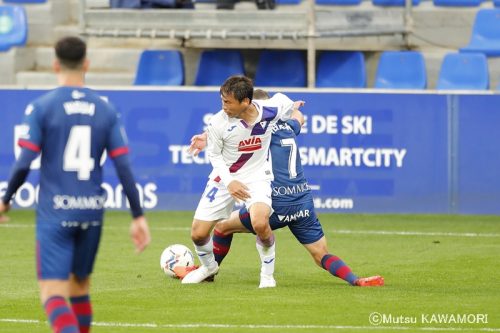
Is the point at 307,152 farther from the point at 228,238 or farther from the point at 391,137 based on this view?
the point at 228,238

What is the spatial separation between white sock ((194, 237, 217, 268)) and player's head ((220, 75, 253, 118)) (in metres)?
1.33

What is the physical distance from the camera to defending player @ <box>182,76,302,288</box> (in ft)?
34.7

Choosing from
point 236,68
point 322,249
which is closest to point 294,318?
point 322,249

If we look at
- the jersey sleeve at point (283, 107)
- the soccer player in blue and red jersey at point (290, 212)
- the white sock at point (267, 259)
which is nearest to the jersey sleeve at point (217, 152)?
the soccer player in blue and red jersey at point (290, 212)

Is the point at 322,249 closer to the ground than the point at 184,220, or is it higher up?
higher up

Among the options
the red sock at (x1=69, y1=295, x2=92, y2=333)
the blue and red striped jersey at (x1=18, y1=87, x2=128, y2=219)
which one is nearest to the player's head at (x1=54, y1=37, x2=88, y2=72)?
the blue and red striped jersey at (x1=18, y1=87, x2=128, y2=219)

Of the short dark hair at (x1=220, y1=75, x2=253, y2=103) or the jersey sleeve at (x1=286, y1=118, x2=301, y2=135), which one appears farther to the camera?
the jersey sleeve at (x1=286, y1=118, x2=301, y2=135)

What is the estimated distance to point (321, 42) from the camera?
802 inches

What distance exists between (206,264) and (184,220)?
5174 mm

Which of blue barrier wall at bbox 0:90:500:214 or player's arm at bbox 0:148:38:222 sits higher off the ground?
player's arm at bbox 0:148:38:222

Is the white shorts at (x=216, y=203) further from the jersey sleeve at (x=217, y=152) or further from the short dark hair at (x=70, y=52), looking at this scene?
the short dark hair at (x=70, y=52)

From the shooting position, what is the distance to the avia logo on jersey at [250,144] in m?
10.7

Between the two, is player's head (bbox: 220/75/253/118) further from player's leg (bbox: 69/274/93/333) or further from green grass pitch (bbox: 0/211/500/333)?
player's leg (bbox: 69/274/93/333)

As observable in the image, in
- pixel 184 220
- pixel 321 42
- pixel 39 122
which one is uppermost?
pixel 39 122
